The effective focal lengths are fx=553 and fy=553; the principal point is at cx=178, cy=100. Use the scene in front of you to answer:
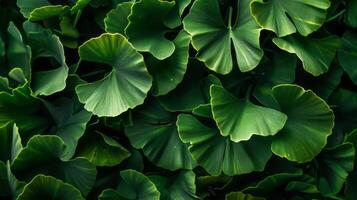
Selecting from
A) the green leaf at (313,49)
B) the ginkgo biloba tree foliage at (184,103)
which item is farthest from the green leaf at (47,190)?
the green leaf at (313,49)

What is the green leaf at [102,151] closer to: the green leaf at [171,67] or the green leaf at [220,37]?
the green leaf at [171,67]

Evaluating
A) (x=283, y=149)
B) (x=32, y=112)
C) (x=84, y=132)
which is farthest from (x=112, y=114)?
(x=283, y=149)

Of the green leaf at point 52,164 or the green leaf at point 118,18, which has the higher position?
the green leaf at point 118,18

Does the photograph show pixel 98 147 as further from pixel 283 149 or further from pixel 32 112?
pixel 283 149

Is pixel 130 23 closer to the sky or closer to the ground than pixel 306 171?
closer to the sky

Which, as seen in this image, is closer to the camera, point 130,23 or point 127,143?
point 130,23

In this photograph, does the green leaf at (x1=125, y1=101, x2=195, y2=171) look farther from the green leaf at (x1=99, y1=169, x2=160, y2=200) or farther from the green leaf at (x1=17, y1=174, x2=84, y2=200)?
the green leaf at (x1=17, y1=174, x2=84, y2=200)

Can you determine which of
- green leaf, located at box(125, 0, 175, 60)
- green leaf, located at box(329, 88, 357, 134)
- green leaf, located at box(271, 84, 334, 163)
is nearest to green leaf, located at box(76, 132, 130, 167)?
green leaf, located at box(125, 0, 175, 60)
